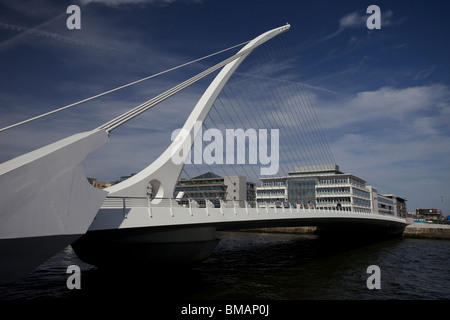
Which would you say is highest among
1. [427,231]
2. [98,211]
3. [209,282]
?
[98,211]

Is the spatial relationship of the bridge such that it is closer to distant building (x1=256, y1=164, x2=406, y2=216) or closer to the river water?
the river water

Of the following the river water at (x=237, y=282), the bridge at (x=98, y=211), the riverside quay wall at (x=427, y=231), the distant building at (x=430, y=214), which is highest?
the bridge at (x=98, y=211)

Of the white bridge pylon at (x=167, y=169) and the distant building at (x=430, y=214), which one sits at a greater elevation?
the white bridge pylon at (x=167, y=169)

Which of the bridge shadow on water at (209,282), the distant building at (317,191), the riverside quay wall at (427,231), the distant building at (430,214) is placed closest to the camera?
the bridge shadow on water at (209,282)

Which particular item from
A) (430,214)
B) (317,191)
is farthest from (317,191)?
(430,214)

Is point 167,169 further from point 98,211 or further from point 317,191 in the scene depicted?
point 317,191

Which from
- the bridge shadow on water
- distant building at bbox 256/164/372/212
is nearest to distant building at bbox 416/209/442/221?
distant building at bbox 256/164/372/212

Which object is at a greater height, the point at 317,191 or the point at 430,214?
the point at 317,191

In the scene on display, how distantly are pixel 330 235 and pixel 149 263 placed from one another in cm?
3824

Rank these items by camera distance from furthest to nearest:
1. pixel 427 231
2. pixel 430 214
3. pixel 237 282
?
pixel 430 214 → pixel 427 231 → pixel 237 282

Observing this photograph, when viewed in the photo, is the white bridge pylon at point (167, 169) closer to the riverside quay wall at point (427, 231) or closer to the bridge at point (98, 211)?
the bridge at point (98, 211)

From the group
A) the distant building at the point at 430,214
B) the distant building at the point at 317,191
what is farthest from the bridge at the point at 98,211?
the distant building at the point at 430,214
